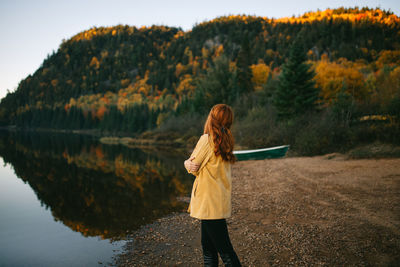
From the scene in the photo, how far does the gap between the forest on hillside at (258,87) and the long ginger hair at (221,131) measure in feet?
55.2

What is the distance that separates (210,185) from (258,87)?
49.2 meters

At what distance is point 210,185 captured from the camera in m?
2.79

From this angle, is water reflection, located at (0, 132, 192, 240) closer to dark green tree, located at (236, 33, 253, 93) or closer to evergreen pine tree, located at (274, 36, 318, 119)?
evergreen pine tree, located at (274, 36, 318, 119)

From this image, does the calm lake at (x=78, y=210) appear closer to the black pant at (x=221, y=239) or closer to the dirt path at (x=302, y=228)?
the dirt path at (x=302, y=228)

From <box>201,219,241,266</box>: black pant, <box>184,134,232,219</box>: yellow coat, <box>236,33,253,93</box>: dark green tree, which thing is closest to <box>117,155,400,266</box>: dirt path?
<box>201,219,241,266</box>: black pant

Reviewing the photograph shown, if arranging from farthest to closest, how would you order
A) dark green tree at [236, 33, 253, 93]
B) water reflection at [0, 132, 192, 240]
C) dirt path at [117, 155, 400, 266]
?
dark green tree at [236, 33, 253, 93], water reflection at [0, 132, 192, 240], dirt path at [117, 155, 400, 266]

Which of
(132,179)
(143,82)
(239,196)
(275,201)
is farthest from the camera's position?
(143,82)

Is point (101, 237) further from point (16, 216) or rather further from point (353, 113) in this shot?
point (353, 113)

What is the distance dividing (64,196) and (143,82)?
14430 centimetres

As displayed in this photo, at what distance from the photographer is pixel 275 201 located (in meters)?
8.60

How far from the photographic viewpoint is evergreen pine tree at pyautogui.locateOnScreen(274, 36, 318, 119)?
89.4 ft

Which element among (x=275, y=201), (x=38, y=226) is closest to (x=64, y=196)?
(x=38, y=226)

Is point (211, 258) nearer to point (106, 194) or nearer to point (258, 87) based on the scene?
point (106, 194)

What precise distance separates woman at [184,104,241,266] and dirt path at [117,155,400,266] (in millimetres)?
2206
